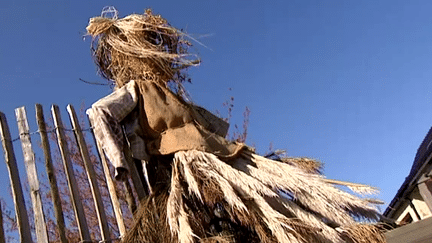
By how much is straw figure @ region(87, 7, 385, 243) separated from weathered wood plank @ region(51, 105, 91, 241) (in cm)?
27

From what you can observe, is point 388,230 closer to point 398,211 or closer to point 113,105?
point 113,105

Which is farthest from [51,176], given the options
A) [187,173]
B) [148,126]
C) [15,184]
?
[187,173]

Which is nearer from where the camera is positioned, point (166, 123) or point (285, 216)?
point (285, 216)

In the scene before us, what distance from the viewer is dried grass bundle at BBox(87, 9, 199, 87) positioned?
261 centimetres

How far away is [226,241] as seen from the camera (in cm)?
192

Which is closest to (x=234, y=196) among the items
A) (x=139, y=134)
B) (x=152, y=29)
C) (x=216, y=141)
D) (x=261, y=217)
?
(x=261, y=217)

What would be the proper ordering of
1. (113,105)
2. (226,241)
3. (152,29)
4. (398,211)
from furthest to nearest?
(398,211) < (152,29) < (113,105) < (226,241)

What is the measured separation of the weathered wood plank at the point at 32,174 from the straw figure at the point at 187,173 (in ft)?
1.27

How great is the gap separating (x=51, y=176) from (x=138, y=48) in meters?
0.84

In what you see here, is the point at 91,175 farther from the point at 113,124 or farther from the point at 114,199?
the point at 113,124

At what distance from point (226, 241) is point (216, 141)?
0.62 meters

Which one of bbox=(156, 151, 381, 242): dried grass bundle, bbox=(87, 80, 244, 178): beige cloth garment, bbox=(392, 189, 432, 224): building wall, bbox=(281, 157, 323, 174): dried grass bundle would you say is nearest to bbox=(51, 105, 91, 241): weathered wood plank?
bbox=(87, 80, 244, 178): beige cloth garment

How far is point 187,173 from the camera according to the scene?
2.12 m

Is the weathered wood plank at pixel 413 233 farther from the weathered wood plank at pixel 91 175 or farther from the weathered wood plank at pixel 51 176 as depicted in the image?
the weathered wood plank at pixel 51 176
